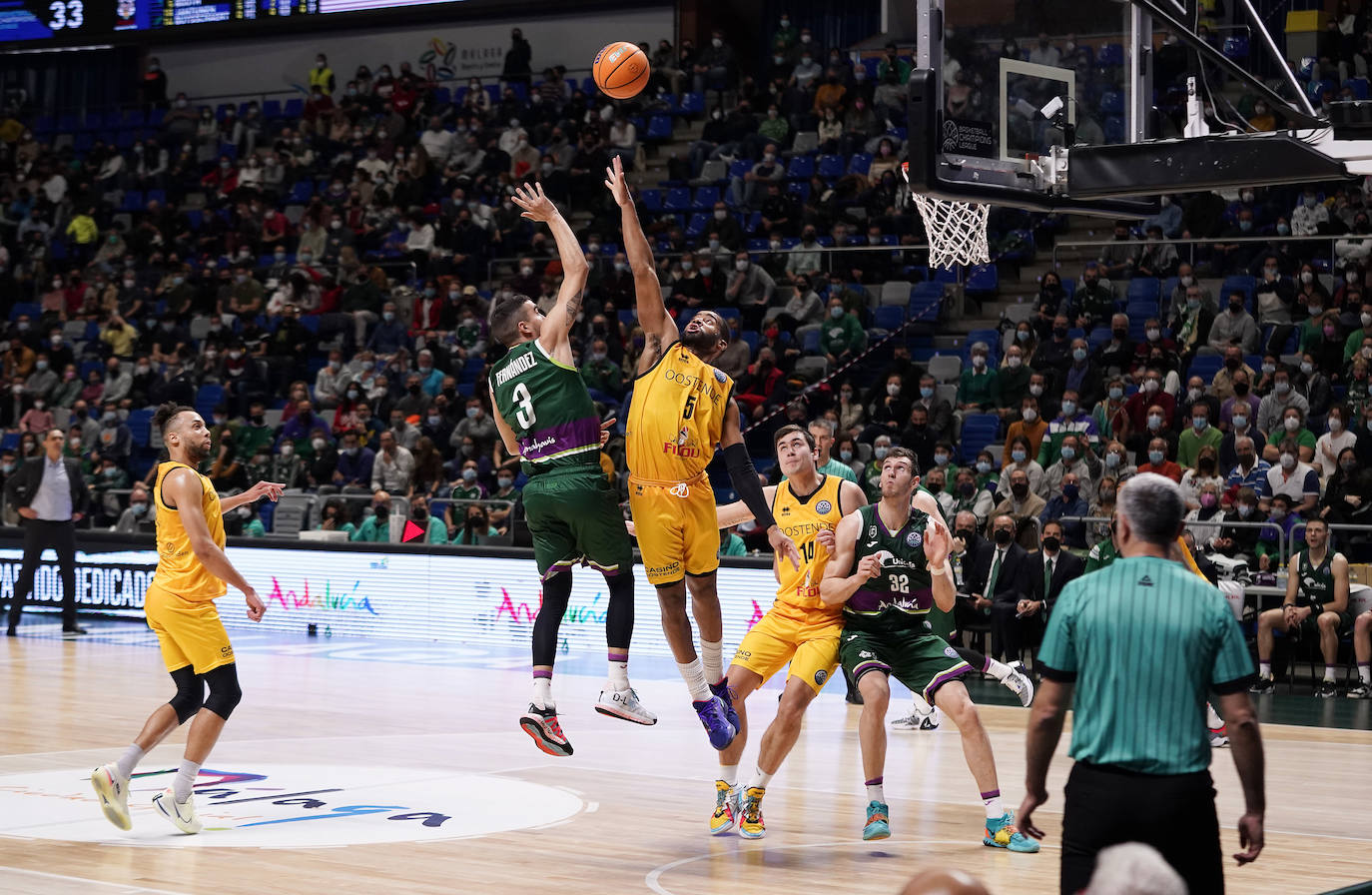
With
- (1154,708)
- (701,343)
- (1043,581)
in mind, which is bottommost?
(1043,581)

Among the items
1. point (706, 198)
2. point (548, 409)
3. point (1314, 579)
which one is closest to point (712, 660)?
point (548, 409)

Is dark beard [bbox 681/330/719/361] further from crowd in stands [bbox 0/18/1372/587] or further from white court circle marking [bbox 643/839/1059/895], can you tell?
white court circle marking [bbox 643/839/1059/895]

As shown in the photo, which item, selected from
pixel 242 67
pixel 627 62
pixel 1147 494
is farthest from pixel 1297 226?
pixel 242 67

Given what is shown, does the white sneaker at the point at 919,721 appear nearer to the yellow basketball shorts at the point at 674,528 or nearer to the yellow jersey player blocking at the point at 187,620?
the yellow basketball shorts at the point at 674,528

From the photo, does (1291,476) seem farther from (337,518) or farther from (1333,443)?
(337,518)

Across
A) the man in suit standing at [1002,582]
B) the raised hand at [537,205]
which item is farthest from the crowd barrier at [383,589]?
the raised hand at [537,205]

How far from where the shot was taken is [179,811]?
24.3ft

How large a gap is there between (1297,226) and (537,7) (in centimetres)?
1346

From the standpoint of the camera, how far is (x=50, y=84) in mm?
30203

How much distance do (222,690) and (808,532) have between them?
292 centimetres

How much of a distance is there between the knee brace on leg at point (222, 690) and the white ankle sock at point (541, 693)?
1479 mm

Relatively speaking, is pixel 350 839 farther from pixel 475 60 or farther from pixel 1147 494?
pixel 475 60

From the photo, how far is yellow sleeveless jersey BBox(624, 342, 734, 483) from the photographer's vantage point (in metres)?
7.21

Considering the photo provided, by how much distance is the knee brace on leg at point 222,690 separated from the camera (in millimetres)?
7398
